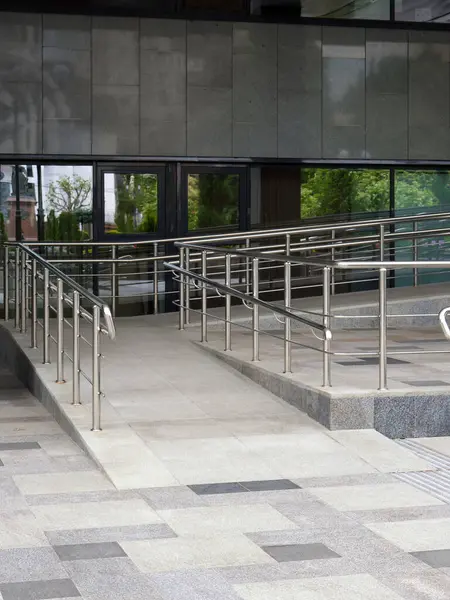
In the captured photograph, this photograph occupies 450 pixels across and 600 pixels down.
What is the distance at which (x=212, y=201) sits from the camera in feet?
54.0

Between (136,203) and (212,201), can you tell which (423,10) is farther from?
(136,203)

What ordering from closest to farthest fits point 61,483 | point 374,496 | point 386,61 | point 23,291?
point 374,496 < point 61,483 < point 23,291 < point 386,61

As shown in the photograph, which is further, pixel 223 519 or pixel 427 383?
pixel 427 383

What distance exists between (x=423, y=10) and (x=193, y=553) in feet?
44.1

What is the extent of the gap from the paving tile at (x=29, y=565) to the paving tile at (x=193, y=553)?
14.3 inches

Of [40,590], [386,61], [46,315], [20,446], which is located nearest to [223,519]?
[40,590]

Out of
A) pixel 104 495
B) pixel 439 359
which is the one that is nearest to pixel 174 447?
pixel 104 495

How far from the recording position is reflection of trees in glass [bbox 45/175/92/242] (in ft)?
51.7

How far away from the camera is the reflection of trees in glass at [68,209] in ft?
51.7

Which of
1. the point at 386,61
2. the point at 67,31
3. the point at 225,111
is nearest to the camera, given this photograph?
the point at 67,31

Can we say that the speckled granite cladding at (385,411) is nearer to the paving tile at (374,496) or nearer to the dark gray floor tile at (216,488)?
the paving tile at (374,496)

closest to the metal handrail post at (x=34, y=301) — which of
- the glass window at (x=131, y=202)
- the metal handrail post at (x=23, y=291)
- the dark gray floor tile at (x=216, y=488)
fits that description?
the metal handrail post at (x=23, y=291)

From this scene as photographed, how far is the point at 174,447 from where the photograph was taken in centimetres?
734

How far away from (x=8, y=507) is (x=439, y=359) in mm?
5267
